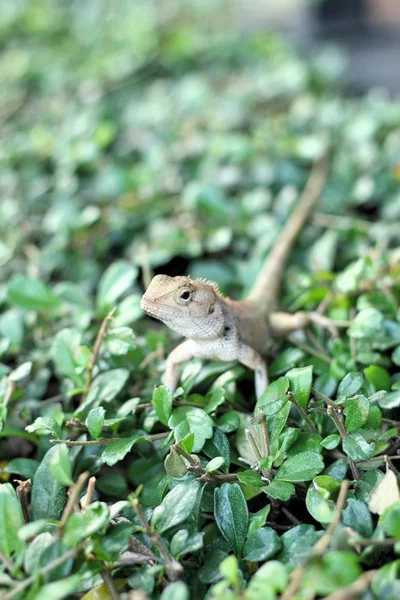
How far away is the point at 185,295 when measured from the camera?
5.11 ft

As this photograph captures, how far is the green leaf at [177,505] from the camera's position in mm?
1128

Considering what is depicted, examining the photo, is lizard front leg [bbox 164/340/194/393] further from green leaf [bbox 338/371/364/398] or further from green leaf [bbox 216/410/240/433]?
green leaf [bbox 338/371/364/398]

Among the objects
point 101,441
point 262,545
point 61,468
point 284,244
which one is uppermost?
point 61,468

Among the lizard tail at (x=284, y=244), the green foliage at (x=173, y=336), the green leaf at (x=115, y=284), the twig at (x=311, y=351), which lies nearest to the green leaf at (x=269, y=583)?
the green foliage at (x=173, y=336)

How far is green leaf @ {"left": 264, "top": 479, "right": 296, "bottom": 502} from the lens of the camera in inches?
45.8

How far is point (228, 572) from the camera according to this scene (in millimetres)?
941

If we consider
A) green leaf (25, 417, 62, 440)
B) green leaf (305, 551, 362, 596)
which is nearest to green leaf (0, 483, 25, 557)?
green leaf (25, 417, 62, 440)

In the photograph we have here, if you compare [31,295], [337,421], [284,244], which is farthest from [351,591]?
[284,244]

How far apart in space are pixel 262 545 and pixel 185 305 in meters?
0.66

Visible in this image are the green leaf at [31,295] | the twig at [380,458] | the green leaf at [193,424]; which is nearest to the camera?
the twig at [380,458]

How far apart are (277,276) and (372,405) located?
943 millimetres

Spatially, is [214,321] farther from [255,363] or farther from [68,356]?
[68,356]

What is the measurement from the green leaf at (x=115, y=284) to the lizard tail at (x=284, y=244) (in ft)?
1.50

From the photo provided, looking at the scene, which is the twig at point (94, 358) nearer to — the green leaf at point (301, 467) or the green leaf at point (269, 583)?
the green leaf at point (301, 467)
